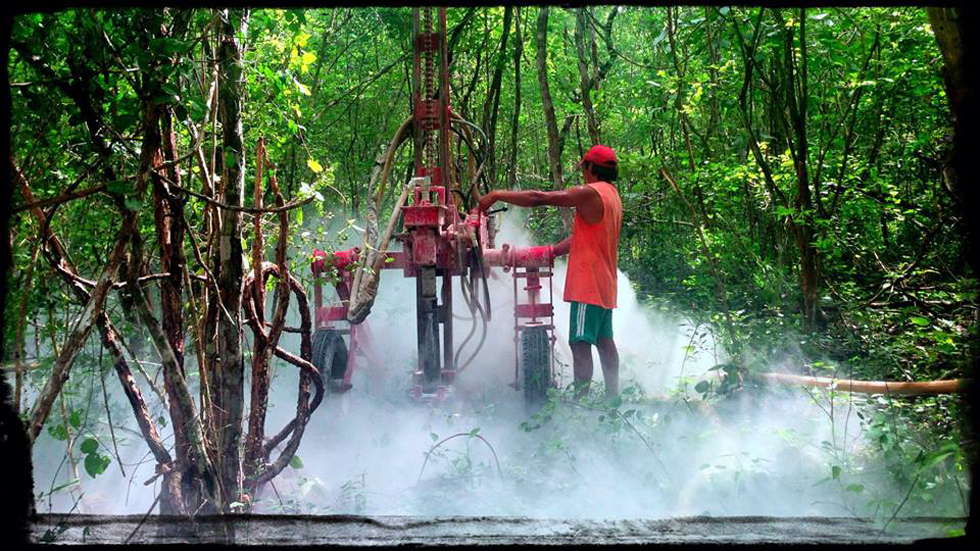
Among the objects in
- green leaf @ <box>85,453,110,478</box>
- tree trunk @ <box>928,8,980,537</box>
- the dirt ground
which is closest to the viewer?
tree trunk @ <box>928,8,980,537</box>

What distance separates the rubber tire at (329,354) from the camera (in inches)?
280

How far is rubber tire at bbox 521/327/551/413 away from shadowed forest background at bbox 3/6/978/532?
1.16m

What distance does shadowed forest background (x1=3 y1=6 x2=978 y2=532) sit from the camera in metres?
3.21

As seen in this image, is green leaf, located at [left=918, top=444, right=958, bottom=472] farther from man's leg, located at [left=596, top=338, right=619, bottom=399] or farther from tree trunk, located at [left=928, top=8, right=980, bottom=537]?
man's leg, located at [left=596, top=338, right=619, bottom=399]

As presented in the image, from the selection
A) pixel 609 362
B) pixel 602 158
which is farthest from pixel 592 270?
pixel 602 158

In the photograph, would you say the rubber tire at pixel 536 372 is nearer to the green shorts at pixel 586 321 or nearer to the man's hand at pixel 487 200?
the green shorts at pixel 586 321

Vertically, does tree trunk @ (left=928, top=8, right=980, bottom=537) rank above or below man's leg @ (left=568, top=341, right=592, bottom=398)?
above

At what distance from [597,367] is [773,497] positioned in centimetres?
422

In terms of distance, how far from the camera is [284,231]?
4.18 m

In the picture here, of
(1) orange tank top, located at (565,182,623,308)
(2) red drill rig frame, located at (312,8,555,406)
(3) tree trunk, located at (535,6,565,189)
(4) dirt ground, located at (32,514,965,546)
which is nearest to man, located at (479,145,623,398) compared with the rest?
(1) orange tank top, located at (565,182,623,308)

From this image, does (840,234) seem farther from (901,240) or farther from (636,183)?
(636,183)

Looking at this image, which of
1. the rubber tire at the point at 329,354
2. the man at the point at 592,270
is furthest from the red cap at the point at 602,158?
the rubber tire at the point at 329,354

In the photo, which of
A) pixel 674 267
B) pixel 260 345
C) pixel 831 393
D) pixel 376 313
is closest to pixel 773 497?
pixel 831 393

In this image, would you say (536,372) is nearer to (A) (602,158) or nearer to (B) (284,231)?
(A) (602,158)
